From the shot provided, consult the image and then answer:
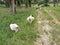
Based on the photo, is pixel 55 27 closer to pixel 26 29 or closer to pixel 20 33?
pixel 26 29

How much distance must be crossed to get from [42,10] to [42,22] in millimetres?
1207

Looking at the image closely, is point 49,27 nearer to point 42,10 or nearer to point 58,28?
point 58,28

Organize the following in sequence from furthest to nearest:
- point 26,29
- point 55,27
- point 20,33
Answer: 1. point 55,27
2. point 26,29
3. point 20,33

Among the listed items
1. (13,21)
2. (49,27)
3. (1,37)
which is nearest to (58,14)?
(49,27)

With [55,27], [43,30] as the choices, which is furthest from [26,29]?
[55,27]

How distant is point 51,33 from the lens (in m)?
10.1

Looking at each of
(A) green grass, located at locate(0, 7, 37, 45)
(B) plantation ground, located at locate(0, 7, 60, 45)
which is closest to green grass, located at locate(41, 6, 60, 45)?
(B) plantation ground, located at locate(0, 7, 60, 45)

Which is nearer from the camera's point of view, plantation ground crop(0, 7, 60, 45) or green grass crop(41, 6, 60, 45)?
plantation ground crop(0, 7, 60, 45)

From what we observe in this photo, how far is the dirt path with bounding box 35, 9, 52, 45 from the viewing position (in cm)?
943

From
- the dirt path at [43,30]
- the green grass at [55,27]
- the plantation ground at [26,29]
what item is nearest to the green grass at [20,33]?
the plantation ground at [26,29]

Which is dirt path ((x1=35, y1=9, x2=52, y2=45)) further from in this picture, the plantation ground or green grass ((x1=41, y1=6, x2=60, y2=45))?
green grass ((x1=41, y1=6, x2=60, y2=45))

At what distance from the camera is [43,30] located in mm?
10133

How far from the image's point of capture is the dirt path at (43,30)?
9.43 m

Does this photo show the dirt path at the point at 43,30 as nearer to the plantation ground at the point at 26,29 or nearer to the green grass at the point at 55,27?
the plantation ground at the point at 26,29
